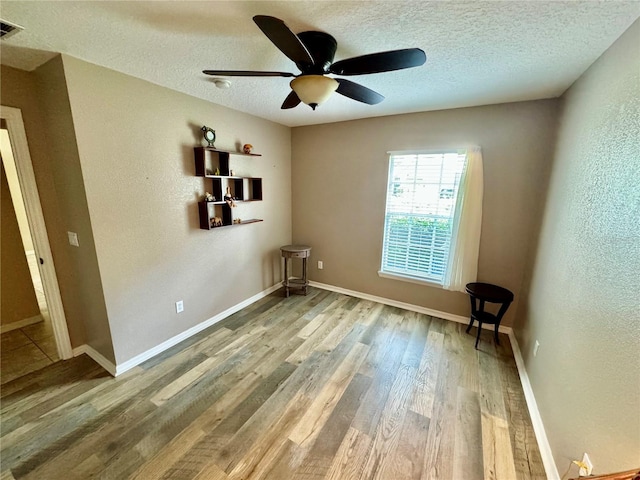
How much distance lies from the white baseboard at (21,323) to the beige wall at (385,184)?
10.7 ft

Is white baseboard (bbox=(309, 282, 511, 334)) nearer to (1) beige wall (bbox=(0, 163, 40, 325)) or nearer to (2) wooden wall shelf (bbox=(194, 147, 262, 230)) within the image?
(2) wooden wall shelf (bbox=(194, 147, 262, 230))

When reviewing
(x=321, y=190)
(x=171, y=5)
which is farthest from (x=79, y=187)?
(x=321, y=190)

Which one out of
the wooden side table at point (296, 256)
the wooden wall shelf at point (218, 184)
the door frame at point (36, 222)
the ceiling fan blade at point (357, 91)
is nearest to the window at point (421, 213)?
the wooden side table at point (296, 256)

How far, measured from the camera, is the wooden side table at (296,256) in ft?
11.7

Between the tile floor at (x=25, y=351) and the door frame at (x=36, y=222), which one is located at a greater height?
the door frame at (x=36, y=222)

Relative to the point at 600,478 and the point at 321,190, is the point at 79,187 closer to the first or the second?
the point at 321,190

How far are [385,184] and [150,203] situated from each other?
2.55 metres

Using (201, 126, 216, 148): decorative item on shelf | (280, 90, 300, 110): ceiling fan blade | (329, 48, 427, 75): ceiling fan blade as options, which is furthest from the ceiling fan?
(201, 126, 216, 148): decorative item on shelf

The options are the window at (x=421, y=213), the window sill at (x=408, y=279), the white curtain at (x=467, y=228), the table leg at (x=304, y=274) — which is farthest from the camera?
the table leg at (x=304, y=274)

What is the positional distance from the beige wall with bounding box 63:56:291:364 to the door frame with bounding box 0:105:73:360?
563 millimetres

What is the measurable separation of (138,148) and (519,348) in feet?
12.5

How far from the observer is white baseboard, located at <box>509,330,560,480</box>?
1417 mm

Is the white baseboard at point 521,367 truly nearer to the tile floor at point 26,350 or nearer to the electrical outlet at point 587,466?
the electrical outlet at point 587,466

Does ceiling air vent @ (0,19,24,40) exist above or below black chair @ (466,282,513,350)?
above
